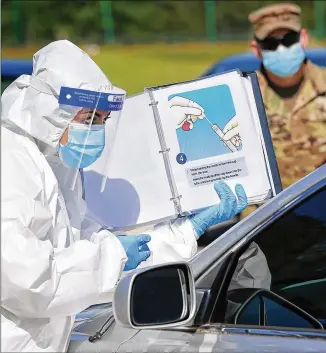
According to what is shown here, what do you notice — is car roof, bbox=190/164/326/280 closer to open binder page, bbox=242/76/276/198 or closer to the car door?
the car door

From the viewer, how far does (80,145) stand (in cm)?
318

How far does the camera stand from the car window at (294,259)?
2.70 meters

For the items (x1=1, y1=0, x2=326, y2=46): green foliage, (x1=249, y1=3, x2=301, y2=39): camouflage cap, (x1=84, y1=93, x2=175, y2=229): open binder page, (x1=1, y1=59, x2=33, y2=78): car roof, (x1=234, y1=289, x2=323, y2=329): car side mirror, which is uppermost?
(x1=1, y1=0, x2=326, y2=46): green foliage

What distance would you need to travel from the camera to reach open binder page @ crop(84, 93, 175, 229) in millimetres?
3535

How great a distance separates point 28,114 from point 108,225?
0.68 meters

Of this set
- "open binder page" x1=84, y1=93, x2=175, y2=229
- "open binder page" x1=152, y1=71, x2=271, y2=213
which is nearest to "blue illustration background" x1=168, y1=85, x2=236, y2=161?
"open binder page" x1=152, y1=71, x2=271, y2=213

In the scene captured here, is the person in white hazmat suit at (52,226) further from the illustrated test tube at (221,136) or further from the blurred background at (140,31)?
the blurred background at (140,31)

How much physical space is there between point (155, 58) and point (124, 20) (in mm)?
1097

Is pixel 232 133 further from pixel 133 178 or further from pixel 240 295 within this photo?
pixel 240 295

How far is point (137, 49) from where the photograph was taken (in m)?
19.9

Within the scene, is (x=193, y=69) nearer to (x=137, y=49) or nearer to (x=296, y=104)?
(x=137, y=49)

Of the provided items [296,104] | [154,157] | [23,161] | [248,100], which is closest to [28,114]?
[23,161]

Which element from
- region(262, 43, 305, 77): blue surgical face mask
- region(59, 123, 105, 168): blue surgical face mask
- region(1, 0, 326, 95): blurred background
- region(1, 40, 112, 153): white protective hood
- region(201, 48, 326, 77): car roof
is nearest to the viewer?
region(1, 40, 112, 153): white protective hood

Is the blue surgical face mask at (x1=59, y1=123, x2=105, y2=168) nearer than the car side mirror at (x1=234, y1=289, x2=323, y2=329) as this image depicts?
No
